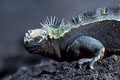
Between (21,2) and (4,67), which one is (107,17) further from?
(4,67)

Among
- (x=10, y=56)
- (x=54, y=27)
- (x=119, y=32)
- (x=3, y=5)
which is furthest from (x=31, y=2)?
(x=119, y=32)

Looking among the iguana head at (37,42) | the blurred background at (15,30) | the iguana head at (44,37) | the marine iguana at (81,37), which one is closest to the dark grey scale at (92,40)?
the marine iguana at (81,37)

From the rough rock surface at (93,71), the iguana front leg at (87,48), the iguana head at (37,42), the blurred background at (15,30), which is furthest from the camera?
the blurred background at (15,30)

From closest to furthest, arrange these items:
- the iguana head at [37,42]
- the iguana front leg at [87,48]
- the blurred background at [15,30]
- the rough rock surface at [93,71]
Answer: the rough rock surface at [93,71]
the iguana front leg at [87,48]
the iguana head at [37,42]
the blurred background at [15,30]

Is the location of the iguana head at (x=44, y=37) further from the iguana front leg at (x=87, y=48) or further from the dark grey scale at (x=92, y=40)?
the iguana front leg at (x=87, y=48)

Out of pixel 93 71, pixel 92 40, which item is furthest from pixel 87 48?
pixel 93 71

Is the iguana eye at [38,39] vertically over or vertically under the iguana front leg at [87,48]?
over

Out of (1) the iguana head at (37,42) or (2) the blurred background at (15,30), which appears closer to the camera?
(1) the iguana head at (37,42)

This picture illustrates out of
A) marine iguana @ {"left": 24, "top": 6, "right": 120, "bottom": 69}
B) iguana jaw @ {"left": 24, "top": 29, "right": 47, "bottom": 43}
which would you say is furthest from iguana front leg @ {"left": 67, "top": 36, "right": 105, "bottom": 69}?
iguana jaw @ {"left": 24, "top": 29, "right": 47, "bottom": 43}
